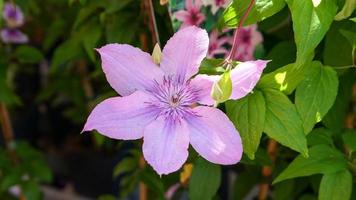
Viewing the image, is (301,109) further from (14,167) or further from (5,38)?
(5,38)

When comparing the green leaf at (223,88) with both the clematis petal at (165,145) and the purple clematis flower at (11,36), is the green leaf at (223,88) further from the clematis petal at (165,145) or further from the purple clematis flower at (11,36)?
the purple clematis flower at (11,36)

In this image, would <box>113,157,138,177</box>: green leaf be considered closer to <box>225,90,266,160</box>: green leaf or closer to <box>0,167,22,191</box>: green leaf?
<box>0,167,22,191</box>: green leaf

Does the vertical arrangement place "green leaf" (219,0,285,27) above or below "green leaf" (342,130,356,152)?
above

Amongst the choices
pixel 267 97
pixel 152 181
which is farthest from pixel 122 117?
pixel 152 181

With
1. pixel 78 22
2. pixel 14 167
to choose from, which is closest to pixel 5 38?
pixel 14 167

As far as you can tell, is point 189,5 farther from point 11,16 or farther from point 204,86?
point 11,16

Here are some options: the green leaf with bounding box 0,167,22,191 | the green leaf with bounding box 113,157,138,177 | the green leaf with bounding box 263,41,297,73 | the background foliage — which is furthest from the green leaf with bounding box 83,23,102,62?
the green leaf with bounding box 0,167,22,191

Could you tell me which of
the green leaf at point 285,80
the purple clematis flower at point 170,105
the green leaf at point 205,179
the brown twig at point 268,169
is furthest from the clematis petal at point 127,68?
the brown twig at point 268,169
